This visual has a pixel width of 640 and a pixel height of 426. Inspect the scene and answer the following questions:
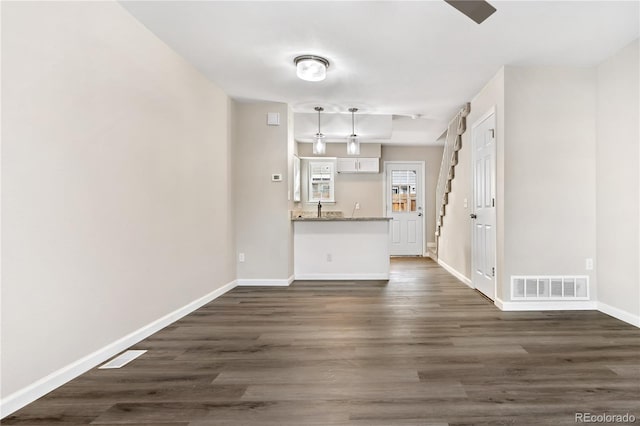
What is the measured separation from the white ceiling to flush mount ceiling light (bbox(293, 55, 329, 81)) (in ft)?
0.27

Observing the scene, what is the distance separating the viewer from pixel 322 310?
3.40m

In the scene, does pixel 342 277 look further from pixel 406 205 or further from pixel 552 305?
pixel 406 205

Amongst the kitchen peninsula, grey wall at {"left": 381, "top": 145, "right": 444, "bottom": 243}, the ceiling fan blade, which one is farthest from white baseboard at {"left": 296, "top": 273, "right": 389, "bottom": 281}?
the ceiling fan blade

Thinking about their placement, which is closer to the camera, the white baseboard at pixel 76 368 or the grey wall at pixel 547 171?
the white baseboard at pixel 76 368

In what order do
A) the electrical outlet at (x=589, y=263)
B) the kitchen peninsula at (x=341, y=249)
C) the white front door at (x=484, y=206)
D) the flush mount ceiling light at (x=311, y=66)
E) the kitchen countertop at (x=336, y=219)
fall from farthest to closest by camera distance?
the kitchen peninsula at (x=341, y=249), the kitchen countertop at (x=336, y=219), the white front door at (x=484, y=206), the electrical outlet at (x=589, y=263), the flush mount ceiling light at (x=311, y=66)

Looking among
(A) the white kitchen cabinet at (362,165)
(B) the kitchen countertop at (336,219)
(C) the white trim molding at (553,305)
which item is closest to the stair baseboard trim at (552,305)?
(C) the white trim molding at (553,305)

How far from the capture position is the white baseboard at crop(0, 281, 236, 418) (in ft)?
5.33

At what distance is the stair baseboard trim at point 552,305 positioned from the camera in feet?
11.1

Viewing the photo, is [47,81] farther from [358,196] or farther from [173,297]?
[358,196]

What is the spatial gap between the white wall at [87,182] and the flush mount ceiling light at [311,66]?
3.78 feet

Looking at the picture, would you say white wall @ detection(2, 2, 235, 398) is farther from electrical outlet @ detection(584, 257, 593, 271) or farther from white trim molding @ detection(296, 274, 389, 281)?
electrical outlet @ detection(584, 257, 593, 271)

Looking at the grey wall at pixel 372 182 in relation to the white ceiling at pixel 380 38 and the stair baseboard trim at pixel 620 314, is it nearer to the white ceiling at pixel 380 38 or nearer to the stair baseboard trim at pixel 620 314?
the white ceiling at pixel 380 38

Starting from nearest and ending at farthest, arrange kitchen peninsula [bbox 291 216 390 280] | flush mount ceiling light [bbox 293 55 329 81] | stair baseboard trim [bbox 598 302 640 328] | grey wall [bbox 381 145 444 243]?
stair baseboard trim [bbox 598 302 640 328] < flush mount ceiling light [bbox 293 55 329 81] < kitchen peninsula [bbox 291 216 390 280] < grey wall [bbox 381 145 444 243]

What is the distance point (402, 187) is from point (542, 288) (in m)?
4.65
